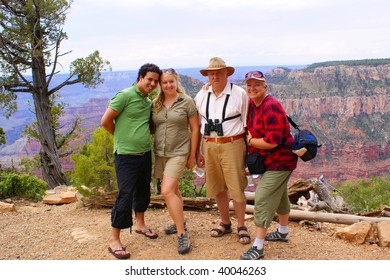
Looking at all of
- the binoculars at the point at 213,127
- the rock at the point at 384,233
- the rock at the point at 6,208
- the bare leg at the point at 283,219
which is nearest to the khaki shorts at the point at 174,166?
the binoculars at the point at 213,127

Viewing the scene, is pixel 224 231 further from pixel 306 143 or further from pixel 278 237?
pixel 306 143

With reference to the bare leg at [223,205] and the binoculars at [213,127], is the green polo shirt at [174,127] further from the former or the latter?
the bare leg at [223,205]

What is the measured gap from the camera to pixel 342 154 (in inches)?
2490

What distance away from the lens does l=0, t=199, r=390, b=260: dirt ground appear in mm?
4473

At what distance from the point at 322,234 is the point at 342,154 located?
61.9m

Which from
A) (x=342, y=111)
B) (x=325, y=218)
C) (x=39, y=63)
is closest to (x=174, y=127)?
(x=325, y=218)

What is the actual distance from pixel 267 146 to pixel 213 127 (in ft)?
2.04

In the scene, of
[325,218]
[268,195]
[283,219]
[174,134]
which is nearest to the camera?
[268,195]

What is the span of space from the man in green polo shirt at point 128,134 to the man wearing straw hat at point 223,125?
1.95 ft

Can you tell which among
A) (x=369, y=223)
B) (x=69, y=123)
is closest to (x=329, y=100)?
(x=69, y=123)

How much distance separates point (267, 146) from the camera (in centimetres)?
397

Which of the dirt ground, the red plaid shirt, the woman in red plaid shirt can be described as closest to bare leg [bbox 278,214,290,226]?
the dirt ground

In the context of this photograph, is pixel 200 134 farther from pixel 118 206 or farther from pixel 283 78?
pixel 283 78

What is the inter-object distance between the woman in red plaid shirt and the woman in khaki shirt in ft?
2.15
